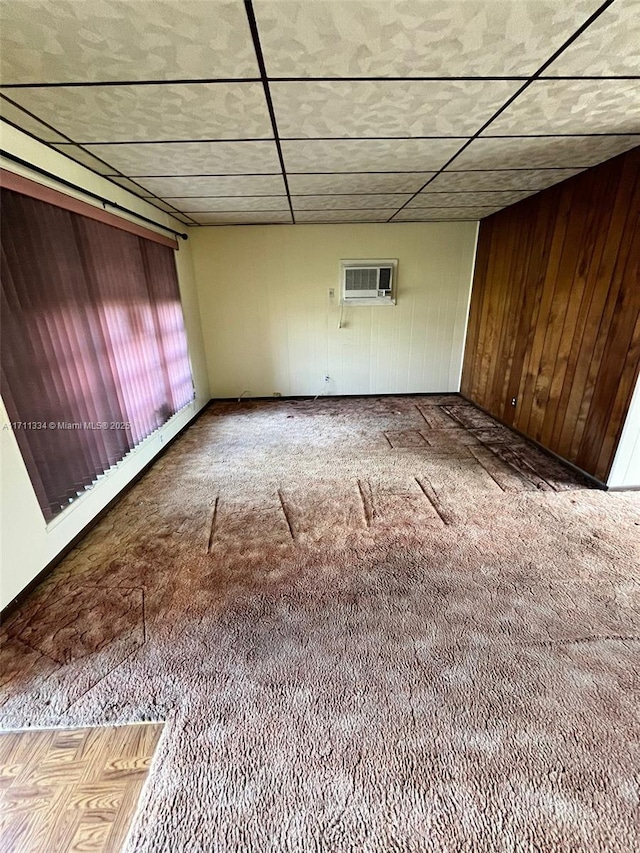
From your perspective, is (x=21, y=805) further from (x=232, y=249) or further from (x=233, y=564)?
(x=232, y=249)

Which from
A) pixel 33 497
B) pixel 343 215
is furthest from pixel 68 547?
pixel 343 215

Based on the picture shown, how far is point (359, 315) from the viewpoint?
15.1 feet

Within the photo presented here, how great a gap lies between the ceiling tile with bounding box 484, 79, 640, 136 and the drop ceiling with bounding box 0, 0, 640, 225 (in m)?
0.01

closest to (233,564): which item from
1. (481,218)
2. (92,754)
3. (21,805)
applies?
(92,754)

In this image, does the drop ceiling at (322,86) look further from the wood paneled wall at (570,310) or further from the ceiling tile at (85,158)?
the wood paneled wall at (570,310)

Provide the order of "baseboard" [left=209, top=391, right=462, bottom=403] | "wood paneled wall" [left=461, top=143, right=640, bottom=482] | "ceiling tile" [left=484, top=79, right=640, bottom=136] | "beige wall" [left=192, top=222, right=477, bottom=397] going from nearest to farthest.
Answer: "ceiling tile" [left=484, top=79, right=640, bottom=136]
"wood paneled wall" [left=461, top=143, right=640, bottom=482]
"beige wall" [left=192, top=222, right=477, bottom=397]
"baseboard" [left=209, top=391, right=462, bottom=403]

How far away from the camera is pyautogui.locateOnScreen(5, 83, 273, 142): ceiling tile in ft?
4.82

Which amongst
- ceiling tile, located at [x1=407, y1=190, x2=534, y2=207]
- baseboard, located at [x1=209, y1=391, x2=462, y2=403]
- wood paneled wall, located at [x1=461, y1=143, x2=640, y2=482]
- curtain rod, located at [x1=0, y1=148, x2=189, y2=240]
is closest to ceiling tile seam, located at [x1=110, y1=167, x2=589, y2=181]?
curtain rod, located at [x1=0, y1=148, x2=189, y2=240]

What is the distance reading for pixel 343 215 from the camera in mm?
3834

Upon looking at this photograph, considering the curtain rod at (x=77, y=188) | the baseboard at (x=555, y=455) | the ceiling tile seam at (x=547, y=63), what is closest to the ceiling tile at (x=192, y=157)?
the curtain rod at (x=77, y=188)

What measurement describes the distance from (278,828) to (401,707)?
513 millimetres

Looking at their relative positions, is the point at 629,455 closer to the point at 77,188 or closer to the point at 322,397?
the point at 322,397

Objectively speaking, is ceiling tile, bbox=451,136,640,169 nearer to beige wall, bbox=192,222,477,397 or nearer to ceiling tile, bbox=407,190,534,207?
ceiling tile, bbox=407,190,534,207

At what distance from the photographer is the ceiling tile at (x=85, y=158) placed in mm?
2010
